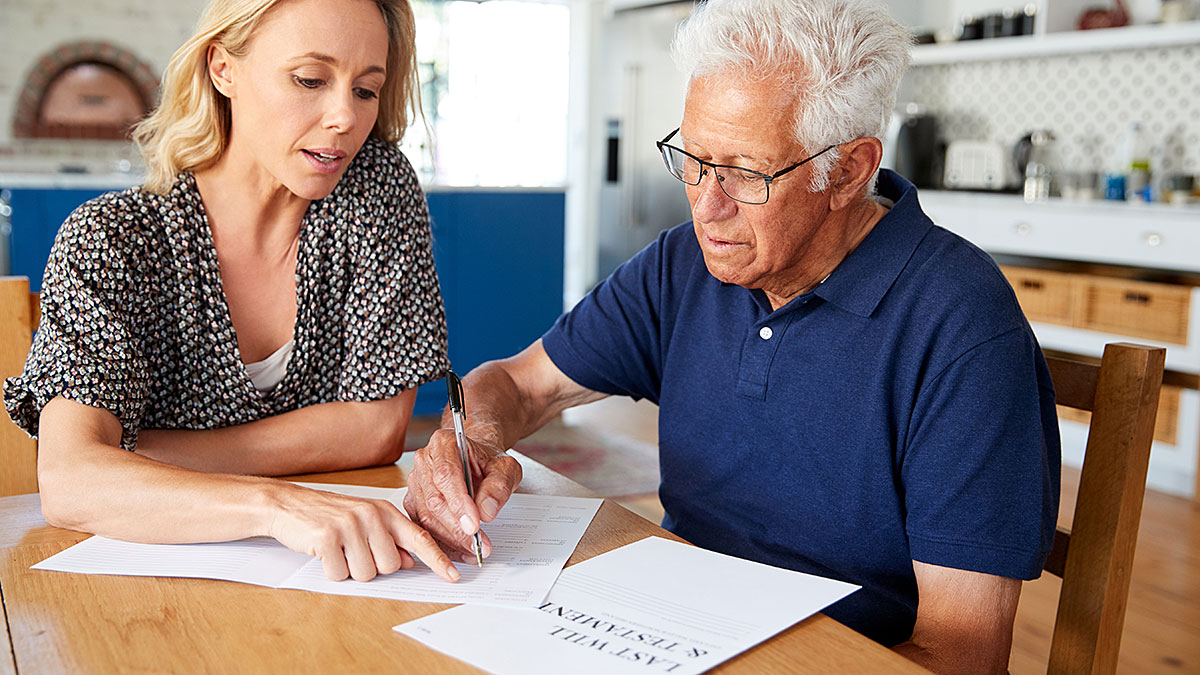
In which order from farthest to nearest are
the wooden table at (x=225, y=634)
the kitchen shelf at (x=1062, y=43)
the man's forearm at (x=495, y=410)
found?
1. the kitchen shelf at (x=1062, y=43)
2. the man's forearm at (x=495, y=410)
3. the wooden table at (x=225, y=634)

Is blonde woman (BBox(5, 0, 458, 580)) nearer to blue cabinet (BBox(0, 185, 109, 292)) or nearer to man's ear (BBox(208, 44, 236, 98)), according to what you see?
man's ear (BBox(208, 44, 236, 98))

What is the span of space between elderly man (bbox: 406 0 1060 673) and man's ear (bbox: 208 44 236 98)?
22.9 inches

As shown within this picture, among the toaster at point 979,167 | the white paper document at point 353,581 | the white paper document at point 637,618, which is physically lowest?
the white paper document at point 353,581

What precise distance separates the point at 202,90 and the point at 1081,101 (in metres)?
4.30

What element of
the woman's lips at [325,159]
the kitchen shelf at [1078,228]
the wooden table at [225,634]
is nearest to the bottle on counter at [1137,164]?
the kitchen shelf at [1078,228]

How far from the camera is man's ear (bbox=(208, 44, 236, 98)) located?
148cm

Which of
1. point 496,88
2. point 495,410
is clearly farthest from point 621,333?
point 496,88

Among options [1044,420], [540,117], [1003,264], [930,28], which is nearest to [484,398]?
[1044,420]

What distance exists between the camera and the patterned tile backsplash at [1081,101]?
4.38 meters

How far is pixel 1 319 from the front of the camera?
56.2 inches

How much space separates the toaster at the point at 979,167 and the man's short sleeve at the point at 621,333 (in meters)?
3.68

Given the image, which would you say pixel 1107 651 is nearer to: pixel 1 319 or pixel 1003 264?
pixel 1 319

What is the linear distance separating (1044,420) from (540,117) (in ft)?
24.0

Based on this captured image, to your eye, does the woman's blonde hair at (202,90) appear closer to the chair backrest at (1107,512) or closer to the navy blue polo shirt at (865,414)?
the navy blue polo shirt at (865,414)
